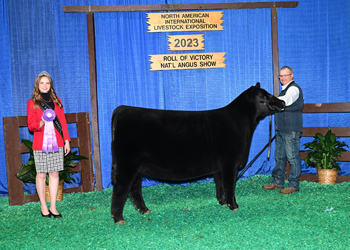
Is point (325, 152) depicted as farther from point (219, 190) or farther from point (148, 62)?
point (148, 62)

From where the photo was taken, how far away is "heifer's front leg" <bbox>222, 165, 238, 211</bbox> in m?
3.70

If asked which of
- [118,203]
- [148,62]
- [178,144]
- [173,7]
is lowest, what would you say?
[118,203]

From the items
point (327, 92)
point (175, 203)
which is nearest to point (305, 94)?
point (327, 92)

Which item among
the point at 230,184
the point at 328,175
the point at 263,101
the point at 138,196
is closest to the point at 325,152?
the point at 328,175

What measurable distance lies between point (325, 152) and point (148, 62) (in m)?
3.56

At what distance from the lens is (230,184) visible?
12.3 feet

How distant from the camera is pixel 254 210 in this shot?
149 inches

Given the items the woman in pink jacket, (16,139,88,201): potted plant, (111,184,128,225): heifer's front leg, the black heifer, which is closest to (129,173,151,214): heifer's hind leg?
the black heifer

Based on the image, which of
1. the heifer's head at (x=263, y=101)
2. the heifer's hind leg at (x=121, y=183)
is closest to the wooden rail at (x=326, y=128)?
the heifer's head at (x=263, y=101)

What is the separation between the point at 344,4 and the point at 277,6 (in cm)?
128

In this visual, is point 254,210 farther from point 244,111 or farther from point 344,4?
point 344,4

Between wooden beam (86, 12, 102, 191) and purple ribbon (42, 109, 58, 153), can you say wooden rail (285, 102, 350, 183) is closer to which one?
wooden beam (86, 12, 102, 191)

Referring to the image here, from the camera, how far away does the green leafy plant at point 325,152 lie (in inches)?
201

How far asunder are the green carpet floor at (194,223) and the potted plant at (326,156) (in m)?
0.30
